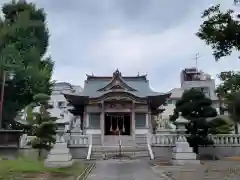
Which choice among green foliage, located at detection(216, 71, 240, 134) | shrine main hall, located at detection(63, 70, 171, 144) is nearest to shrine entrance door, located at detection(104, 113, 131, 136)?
shrine main hall, located at detection(63, 70, 171, 144)

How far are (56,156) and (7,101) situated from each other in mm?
11862

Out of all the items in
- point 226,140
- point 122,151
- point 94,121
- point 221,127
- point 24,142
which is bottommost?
point 122,151

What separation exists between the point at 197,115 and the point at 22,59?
14.0 meters

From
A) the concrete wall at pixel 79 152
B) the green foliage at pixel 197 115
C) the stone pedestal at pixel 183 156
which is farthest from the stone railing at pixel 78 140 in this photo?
the stone pedestal at pixel 183 156

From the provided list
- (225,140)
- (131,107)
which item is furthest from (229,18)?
(131,107)

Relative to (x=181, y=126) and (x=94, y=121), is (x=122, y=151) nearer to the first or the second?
(x=181, y=126)

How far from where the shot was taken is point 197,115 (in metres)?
19.9

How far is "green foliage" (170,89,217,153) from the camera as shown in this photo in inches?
775

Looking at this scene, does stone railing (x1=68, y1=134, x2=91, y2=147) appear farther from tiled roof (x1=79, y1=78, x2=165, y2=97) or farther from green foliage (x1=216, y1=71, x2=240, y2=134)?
green foliage (x1=216, y1=71, x2=240, y2=134)

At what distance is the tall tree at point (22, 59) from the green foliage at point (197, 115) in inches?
445

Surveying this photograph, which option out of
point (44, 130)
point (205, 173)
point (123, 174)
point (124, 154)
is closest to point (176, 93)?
point (124, 154)

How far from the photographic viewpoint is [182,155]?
620 inches

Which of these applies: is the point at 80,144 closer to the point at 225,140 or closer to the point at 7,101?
the point at 7,101

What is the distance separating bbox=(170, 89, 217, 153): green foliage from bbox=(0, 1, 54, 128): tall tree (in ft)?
37.1
